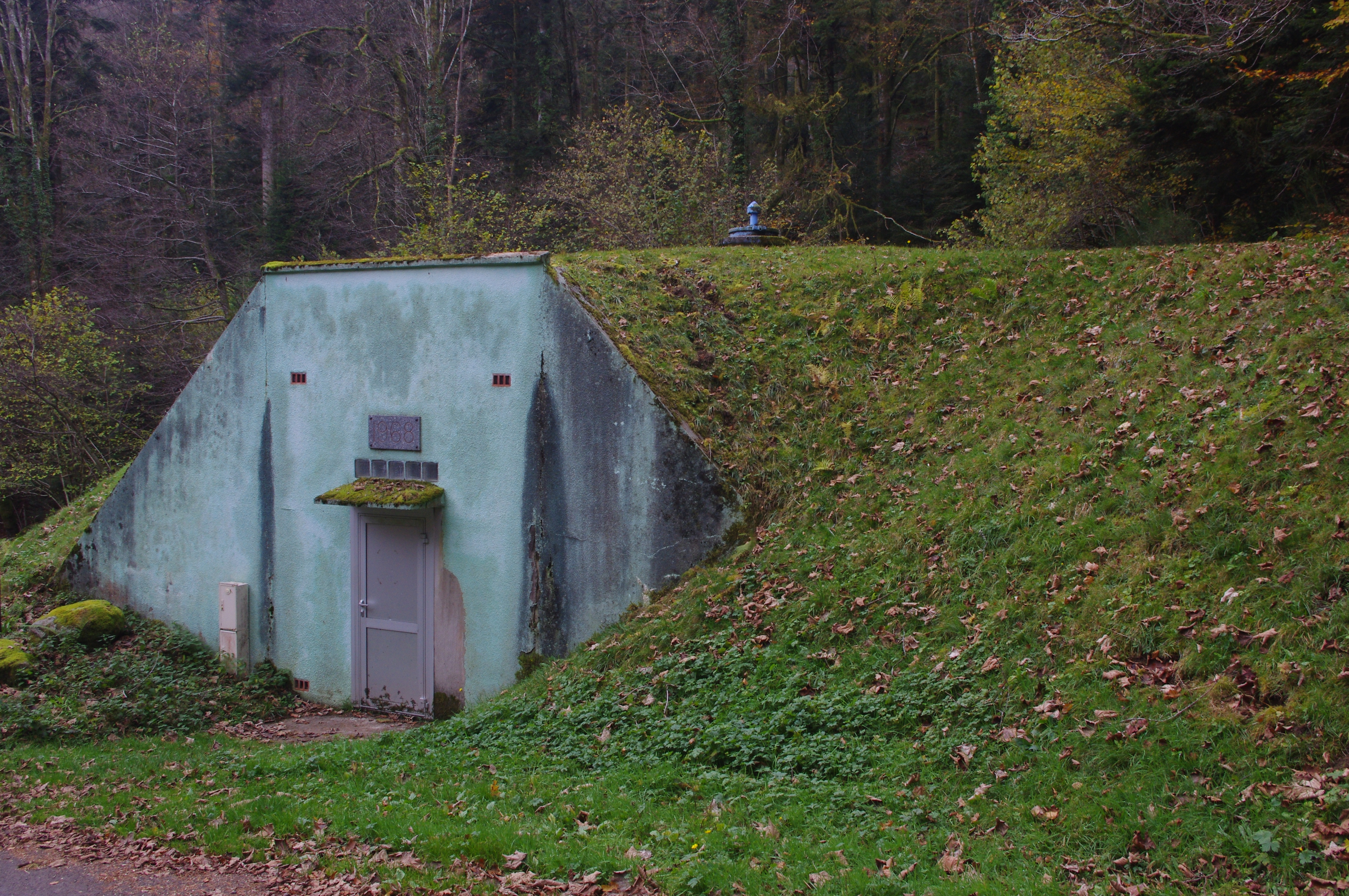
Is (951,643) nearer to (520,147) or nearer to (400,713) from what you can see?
(400,713)

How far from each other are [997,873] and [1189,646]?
211 cm

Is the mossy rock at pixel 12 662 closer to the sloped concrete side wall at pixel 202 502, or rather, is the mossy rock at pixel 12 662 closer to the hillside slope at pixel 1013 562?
the sloped concrete side wall at pixel 202 502

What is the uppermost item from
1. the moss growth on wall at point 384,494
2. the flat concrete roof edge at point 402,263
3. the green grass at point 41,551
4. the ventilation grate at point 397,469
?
the flat concrete roof edge at point 402,263

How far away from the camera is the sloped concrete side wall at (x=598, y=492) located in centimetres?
934

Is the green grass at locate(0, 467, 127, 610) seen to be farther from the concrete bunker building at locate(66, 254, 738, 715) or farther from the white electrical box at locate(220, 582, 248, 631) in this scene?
the white electrical box at locate(220, 582, 248, 631)

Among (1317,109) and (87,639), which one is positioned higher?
(1317,109)

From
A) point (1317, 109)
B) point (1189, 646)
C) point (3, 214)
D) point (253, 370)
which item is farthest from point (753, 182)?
point (3, 214)

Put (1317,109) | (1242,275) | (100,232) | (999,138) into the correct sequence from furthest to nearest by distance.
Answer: (100,232), (999,138), (1317,109), (1242,275)

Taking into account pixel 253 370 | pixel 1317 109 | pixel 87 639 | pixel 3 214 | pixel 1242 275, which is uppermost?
pixel 3 214

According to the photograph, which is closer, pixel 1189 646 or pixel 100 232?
pixel 1189 646

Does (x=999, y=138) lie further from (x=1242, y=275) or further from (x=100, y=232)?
(x=100, y=232)

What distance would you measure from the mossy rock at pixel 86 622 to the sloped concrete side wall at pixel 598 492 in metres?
6.00

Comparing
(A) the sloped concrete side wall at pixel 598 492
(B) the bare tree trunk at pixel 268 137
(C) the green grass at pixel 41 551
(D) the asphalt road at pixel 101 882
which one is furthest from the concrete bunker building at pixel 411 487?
(B) the bare tree trunk at pixel 268 137

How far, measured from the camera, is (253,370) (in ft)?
38.4
